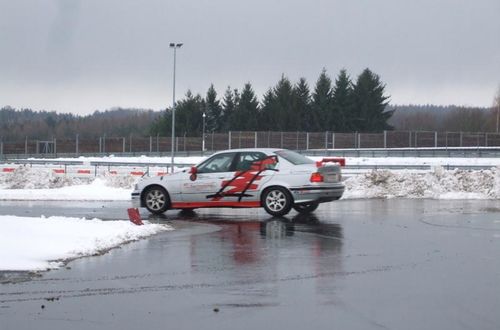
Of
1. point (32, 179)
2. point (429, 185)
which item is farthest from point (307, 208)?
point (32, 179)

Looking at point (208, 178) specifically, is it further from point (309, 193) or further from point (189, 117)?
point (189, 117)

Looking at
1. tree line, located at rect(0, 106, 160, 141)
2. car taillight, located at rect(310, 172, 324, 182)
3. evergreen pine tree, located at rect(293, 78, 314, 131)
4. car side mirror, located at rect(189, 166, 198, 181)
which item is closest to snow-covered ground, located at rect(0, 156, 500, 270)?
car side mirror, located at rect(189, 166, 198, 181)

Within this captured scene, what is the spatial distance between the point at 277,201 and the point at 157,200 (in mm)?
3004

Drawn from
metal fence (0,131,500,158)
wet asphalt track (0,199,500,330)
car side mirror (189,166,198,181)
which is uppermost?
metal fence (0,131,500,158)

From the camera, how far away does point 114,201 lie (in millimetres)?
24344

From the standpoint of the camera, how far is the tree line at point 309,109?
292 ft

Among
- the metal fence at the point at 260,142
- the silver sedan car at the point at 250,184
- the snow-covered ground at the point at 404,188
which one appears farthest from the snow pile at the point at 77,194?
the metal fence at the point at 260,142

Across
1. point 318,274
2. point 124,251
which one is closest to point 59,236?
point 124,251

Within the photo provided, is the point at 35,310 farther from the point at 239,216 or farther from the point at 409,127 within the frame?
the point at 409,127

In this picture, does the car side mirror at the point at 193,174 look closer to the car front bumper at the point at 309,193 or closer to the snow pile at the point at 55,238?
the car front bumper at the point at 309,193

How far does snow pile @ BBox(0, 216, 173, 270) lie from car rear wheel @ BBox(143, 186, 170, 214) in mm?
3261

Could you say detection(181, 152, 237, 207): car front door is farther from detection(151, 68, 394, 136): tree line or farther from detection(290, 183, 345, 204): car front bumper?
detection(151, 68, 394, 136): tree line

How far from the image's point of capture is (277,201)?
17375mm

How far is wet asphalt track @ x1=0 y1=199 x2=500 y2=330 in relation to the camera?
7117mm
